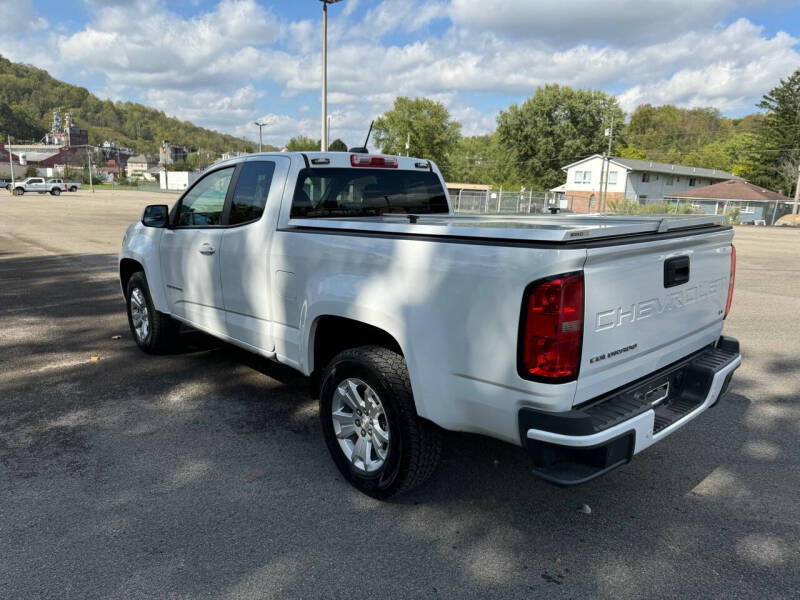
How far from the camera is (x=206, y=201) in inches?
185

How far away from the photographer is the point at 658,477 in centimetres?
354

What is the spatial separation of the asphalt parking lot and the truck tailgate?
85cm

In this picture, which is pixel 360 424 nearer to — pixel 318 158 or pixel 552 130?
pixel 318 158

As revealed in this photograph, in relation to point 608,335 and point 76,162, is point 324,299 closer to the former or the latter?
point 608,335

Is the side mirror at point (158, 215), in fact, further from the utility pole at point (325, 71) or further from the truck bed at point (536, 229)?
the utility pole at point (325, 71)

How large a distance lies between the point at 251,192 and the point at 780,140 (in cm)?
6779

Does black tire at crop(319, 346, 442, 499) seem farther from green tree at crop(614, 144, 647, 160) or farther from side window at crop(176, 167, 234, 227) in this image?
green tree at crop(614, 144, 647, 160)

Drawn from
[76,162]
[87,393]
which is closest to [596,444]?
[87,393]

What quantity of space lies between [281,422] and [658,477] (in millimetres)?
2547

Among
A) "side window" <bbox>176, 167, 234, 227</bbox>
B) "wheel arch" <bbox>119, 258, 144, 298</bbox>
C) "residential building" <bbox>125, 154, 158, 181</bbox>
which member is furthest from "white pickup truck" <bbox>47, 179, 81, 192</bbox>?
"residential building" <bbox>125, 154, 158, 181</bbox>

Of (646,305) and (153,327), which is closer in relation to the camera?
(646,305)

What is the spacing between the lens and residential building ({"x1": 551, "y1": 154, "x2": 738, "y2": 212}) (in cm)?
6009

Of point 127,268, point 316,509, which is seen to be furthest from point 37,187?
point 316,509

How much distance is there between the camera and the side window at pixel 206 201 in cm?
452
